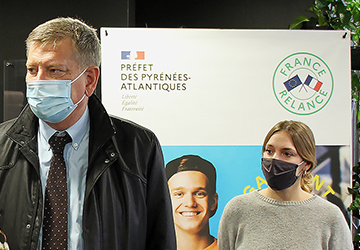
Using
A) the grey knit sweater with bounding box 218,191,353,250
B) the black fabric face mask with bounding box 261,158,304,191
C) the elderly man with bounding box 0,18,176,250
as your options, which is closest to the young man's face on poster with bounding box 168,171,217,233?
the grey knit sweater with bounding box 218,191,353,250

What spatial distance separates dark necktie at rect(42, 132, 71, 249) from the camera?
1350mm

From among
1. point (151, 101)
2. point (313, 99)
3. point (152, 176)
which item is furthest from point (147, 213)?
point (313, 99)

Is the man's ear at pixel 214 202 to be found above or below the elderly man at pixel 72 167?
below

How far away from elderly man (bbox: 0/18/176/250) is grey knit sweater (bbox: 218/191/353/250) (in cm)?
58

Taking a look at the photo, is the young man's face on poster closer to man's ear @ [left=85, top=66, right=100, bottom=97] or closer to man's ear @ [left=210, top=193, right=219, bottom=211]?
man's ear @ [left=210, top=193, right=219, bottom=211]

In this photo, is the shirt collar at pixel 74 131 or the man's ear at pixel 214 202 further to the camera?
the man's ear at pixel 214 202

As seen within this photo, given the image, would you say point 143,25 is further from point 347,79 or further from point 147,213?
point 147,213

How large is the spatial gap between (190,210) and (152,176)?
3.63 feet

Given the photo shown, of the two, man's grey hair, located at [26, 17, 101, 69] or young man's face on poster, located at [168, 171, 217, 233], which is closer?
man's grey hair, located at [26, 17, 101, 69]

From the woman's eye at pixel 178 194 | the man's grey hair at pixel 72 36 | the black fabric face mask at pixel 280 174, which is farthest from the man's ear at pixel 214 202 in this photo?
the man's grey hair at pixel 72 36

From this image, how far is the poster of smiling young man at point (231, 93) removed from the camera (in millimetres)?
2592

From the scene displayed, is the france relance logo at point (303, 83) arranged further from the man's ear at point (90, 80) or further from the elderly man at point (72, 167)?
the man's ear at point (90, 80)

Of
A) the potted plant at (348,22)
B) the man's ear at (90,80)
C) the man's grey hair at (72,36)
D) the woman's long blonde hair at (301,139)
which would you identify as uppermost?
the potted plant at (348,22)

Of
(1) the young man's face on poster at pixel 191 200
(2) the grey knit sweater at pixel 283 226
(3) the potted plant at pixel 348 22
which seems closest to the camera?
(2) the grey knit sweater at pixel 283 226
